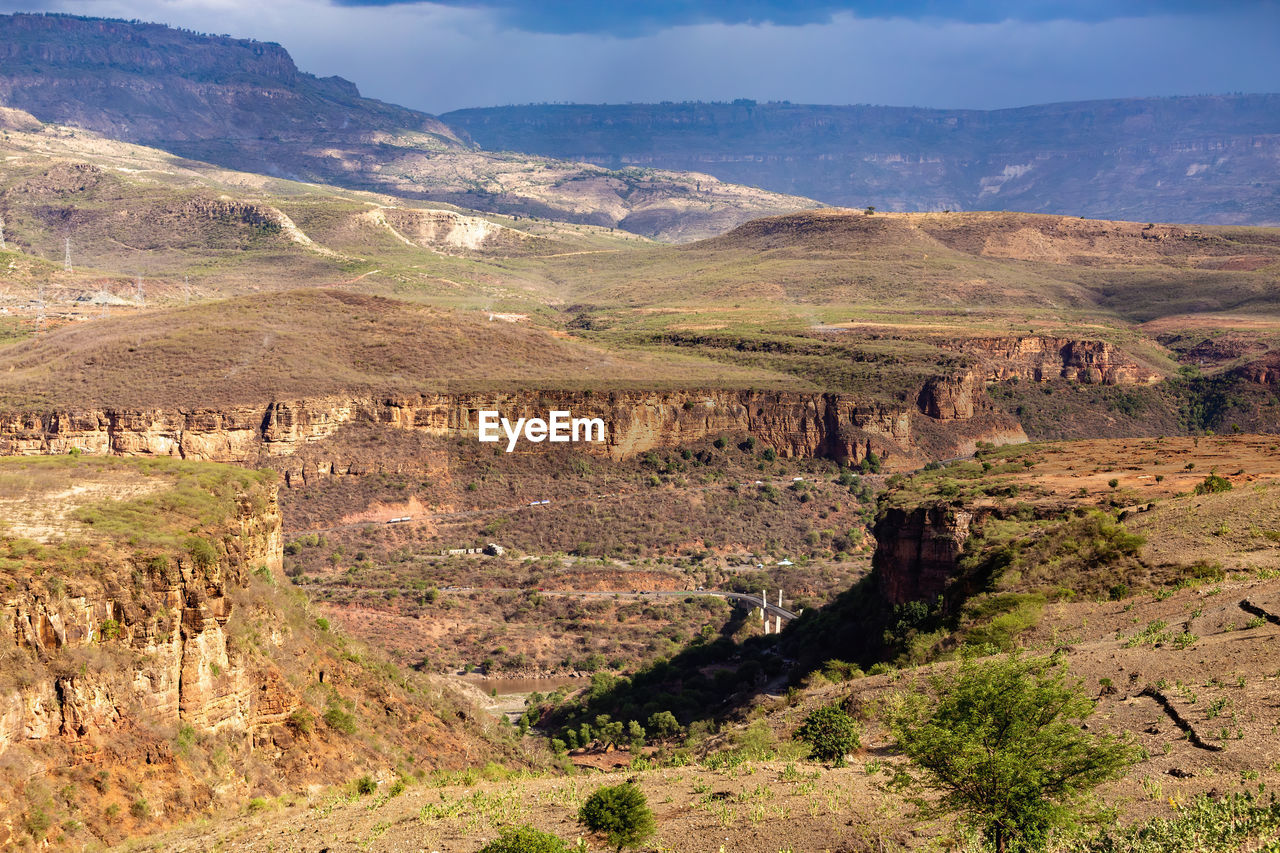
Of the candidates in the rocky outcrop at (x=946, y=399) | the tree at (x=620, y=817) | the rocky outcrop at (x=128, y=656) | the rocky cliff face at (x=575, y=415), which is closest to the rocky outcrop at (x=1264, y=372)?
the rocky cliff face at (x=575, y=415)

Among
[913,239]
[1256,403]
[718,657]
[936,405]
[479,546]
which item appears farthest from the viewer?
[913,239]

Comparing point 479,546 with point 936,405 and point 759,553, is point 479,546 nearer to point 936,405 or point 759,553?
point 759,553

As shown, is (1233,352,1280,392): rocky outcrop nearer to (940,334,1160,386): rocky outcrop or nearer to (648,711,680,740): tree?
(940,334,1160,386): rocky outcrop

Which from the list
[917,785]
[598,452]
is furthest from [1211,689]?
[598,452]

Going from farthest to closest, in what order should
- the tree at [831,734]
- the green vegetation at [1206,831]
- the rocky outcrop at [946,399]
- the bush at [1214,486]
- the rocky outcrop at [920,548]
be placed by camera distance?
1. the rocky outcrop at [946,399]
2. the rocky outcrop at [920,548]
3. the bush at [1214,486]
4. the tree at [831,734]
5. the green vegetation at [1206,831]

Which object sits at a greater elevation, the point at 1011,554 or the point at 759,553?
the point at 1011,554

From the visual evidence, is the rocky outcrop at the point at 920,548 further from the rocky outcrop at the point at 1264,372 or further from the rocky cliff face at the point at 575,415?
the rocky outcrop at the point at 1264,372
